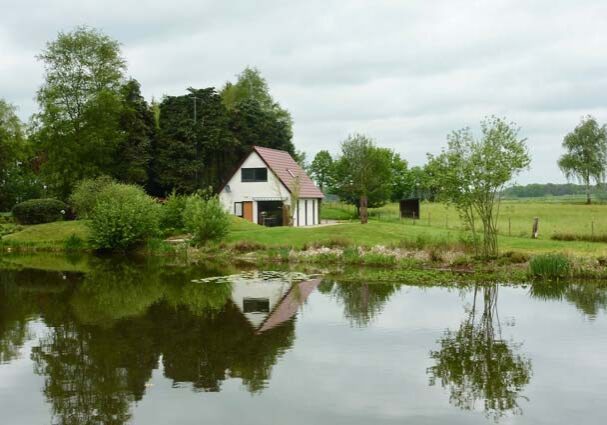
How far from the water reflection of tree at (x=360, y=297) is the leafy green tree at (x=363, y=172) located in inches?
1188

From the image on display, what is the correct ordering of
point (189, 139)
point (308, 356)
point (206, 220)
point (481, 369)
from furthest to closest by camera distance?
point (189, 139) < point (206, 220) < point (308, 356) < point (481, 369)

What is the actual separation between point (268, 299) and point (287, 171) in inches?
1161

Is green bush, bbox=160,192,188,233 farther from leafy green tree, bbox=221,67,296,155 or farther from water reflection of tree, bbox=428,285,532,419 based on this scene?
water reflection of tree, bbox=428,285,532,419

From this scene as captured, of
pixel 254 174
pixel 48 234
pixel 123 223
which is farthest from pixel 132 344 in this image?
pixel 254 174

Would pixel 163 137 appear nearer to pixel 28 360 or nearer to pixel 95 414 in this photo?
pixel 28 360

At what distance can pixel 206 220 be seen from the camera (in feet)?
111

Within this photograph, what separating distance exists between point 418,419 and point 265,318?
7774 mm

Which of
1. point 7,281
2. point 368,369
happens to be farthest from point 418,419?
point 7,281

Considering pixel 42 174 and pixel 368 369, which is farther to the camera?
pixel 42 174

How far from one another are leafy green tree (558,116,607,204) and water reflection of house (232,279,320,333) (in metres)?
75.6

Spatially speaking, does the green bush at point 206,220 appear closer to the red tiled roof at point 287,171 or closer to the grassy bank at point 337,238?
the grassy bank at point 337,238

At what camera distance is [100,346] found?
1361cm

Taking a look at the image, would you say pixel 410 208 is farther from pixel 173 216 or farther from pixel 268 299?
pixel 268 299

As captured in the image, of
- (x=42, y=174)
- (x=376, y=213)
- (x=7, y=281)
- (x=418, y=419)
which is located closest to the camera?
(x=418, y=419)
